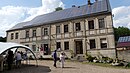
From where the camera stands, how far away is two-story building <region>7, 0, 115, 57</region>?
2316 centimetres

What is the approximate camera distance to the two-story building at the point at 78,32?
76.0ft

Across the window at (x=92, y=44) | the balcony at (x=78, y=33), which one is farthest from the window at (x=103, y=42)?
the balcony at (x=78, y=33)

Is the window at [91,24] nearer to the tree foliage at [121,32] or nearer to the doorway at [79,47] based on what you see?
the doorway at [79,47]

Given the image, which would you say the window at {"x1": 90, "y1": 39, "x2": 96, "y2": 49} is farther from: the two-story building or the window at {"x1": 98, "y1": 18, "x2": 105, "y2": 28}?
the window at {"x1": 98, "y1": 18, "x2": 105, "y2": 28}

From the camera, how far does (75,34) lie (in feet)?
84.7

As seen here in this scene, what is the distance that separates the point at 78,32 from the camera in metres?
25.6

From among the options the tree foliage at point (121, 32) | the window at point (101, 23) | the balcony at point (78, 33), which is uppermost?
the tree foliage at point (121, 32)

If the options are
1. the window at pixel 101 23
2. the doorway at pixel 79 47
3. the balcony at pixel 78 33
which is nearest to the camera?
the window at pixel 101 23

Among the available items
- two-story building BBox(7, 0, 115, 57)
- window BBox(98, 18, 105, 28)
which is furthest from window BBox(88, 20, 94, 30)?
window BBox(98, 18, 105, 28)

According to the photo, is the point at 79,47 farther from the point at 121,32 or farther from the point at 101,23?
the point at 121,32

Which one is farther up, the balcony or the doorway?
the balcony

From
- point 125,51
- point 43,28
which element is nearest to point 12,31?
point 43,28

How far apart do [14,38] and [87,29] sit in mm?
17926

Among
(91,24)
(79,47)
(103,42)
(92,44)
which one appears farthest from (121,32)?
(103,42)
